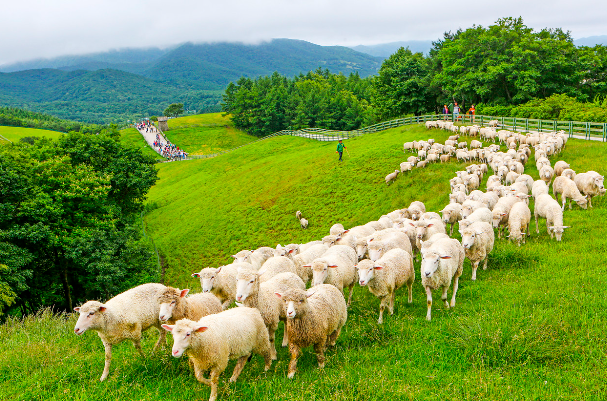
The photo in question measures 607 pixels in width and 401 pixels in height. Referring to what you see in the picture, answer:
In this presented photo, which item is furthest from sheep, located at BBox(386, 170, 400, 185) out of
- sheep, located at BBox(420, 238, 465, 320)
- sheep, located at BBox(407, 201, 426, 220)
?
sheep, located at BBox(420, 238, 465, 320)

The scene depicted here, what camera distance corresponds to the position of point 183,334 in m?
6.23

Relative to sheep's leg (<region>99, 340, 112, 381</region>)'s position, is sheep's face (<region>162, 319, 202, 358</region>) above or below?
above

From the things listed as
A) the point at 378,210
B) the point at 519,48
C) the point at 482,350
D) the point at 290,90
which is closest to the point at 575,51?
the point at 519,48

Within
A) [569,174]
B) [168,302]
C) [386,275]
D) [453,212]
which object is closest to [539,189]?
[569,174]

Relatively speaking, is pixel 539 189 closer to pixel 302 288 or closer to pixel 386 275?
pixel 386 275

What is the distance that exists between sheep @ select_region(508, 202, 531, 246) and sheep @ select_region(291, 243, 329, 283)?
21.3ft

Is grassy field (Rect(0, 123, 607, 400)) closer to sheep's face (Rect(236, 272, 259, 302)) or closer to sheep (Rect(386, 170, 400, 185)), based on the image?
sheep's face (Rect(236, 272, 259, 302))

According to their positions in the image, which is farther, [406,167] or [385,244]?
[406,167]

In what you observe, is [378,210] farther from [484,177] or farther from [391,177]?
[484,177]

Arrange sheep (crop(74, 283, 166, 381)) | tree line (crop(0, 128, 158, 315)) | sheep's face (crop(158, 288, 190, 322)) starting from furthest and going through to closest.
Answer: tree line (crop(0, 128, 158, 315)) < sheep's face (crop(158, 288, 190, 322)) < sheep (crop(74, 283, 166, 381))

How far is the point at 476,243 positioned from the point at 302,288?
5.48m

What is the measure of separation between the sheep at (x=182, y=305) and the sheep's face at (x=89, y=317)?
116 centimetres

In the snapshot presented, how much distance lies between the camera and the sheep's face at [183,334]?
6180mm

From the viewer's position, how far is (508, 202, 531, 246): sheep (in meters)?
13.2
